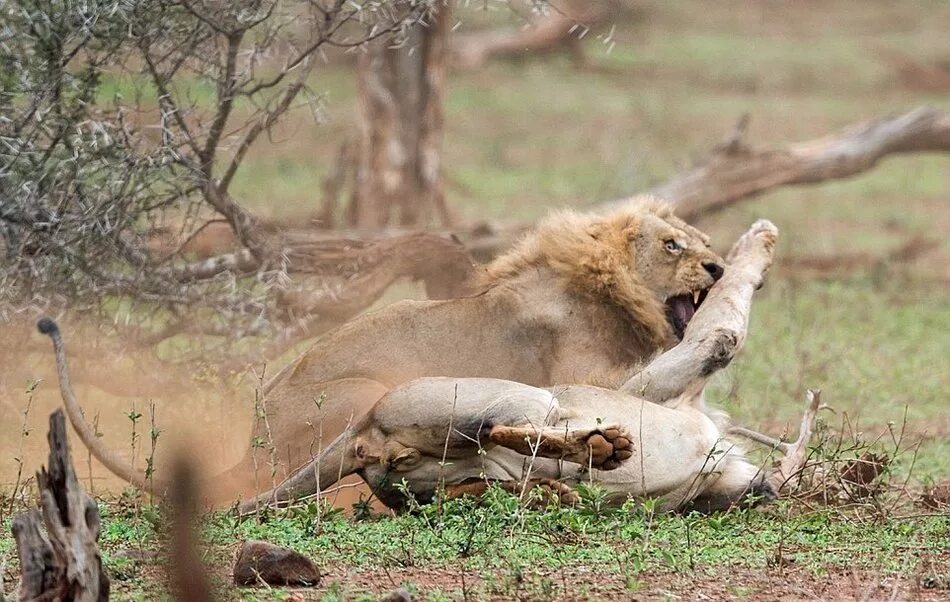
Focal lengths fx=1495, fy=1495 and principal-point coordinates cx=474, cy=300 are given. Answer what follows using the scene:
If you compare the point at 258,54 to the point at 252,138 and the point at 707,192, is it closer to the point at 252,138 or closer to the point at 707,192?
the point at 252,138

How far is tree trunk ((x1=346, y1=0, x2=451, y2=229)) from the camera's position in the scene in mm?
11875

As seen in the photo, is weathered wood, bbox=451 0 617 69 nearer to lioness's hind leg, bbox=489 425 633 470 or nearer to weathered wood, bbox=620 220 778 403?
weathered wood, bbox=620 220 778 403

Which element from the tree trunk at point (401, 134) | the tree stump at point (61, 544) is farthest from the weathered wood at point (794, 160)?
the tree stump at point (61, 544)

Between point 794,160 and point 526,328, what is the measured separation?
5.68 meters

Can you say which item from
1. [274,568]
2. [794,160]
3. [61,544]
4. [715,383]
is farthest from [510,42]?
[61,544]

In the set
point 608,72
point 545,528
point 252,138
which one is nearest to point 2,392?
point 252,138

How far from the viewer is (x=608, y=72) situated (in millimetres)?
20125

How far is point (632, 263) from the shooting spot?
5.59 m

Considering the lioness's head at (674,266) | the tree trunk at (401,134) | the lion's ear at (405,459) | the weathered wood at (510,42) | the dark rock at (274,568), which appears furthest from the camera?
the weathered wood at (510,42)

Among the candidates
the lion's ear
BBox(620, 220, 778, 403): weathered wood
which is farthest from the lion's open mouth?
the lion's ear

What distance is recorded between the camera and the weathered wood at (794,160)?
1020 cm

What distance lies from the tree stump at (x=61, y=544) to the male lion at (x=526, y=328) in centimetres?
178

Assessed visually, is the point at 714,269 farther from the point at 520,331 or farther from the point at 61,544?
the point at 61,544

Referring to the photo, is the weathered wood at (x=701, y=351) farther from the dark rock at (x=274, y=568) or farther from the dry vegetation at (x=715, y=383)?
the dark rock at (x=274, y=568)
